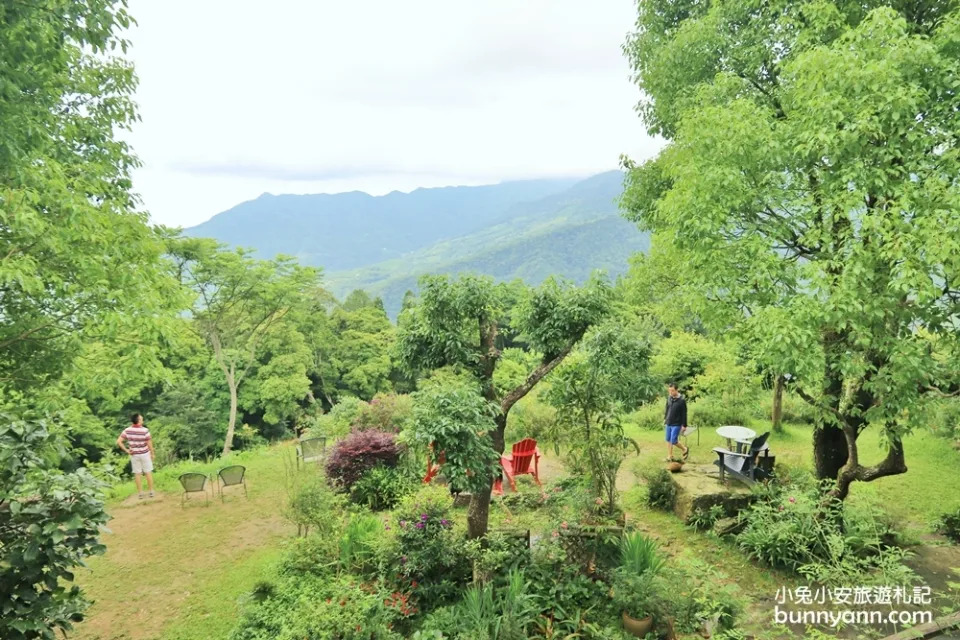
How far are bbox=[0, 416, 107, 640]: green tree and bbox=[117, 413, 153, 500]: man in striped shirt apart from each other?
6.11m

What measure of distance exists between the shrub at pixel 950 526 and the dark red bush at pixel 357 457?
25.6ft

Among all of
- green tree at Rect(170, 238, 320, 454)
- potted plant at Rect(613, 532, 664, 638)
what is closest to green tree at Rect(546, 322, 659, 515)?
potted plant at Rect(613, 532, 664, 638)

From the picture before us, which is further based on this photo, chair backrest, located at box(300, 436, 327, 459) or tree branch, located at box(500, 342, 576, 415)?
chair backrest, located at box(300, 436, 327, 459)

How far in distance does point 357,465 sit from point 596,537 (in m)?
4.48

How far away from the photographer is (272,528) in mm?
8078

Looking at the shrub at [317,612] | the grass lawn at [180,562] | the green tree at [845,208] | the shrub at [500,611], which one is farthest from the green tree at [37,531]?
the green tree at [845,208]

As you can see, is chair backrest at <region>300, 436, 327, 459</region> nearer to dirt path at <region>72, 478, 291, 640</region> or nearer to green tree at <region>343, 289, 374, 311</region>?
dirt path at <region>72, 478, 291, 640</region>

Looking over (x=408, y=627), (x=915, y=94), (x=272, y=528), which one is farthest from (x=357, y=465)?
(x=915, y=94)

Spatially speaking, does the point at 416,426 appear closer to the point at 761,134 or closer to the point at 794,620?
the point at 794,620

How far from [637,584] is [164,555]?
638cm

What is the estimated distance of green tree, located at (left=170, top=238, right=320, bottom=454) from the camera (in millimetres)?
18172

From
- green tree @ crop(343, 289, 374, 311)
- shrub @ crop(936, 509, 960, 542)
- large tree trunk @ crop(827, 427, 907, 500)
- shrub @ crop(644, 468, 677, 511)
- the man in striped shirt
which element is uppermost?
green tree @ crop(343, 289, 374, 311)

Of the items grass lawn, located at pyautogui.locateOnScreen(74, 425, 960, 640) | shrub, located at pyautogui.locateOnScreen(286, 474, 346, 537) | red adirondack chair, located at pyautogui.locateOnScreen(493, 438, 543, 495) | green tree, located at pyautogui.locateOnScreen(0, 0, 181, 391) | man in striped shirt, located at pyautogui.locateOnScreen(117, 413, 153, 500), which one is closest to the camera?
green tree, located at pyautogui.locateOnScreen(0, 0, 181, 391)

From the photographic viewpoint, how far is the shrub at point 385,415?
11.0m
